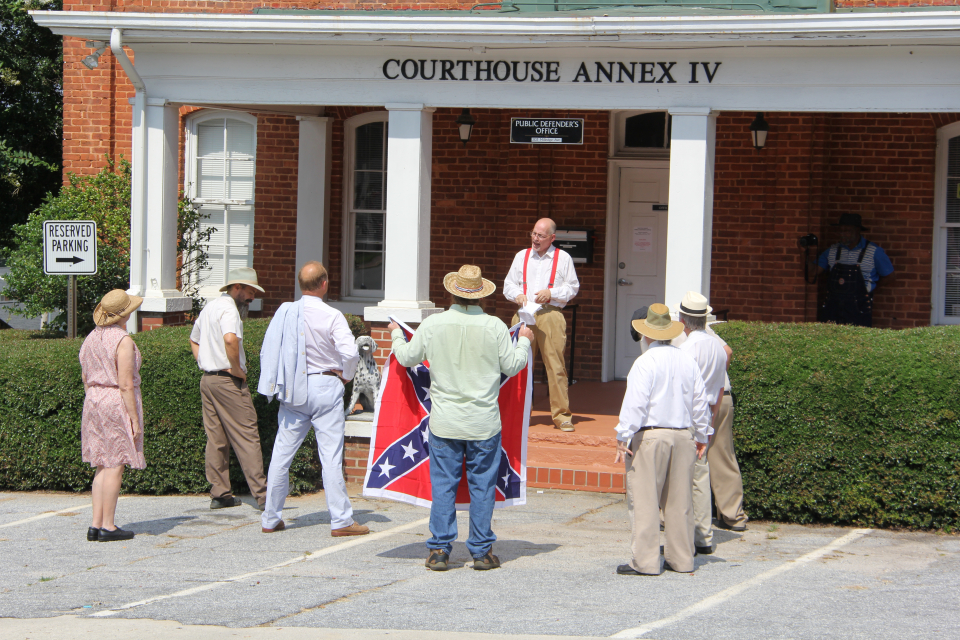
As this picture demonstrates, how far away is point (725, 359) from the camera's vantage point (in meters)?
6.53

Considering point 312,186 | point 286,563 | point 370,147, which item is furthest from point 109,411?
point 370,147

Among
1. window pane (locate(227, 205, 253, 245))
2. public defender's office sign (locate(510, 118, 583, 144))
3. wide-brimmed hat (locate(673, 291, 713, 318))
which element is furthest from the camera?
window pane (locate(227, 205, 253, 245))

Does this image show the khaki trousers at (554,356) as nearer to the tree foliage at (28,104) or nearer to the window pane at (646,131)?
the window pane at (646,131)

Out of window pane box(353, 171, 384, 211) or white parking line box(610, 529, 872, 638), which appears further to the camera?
window pane box(353, 171, 384, 211)

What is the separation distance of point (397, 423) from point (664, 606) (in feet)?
6.71

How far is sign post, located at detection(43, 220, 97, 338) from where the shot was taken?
948cm

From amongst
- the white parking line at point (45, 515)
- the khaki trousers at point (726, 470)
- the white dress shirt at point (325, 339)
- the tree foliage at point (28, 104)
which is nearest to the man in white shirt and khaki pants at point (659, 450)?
the khaki trousers at point (726, 470)

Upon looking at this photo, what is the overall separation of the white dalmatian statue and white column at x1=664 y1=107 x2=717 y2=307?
258 cm

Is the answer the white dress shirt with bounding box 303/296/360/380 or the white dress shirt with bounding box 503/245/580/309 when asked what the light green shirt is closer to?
the white dress shirt with bounding box 303/296/360/380

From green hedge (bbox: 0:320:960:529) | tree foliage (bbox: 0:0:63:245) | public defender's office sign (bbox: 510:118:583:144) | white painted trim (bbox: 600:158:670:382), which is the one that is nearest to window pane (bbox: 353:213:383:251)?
white painted trim (bbox: 600:158:670:382)

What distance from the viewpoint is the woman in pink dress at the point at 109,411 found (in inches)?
260

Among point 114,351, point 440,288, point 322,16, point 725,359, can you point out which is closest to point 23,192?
point 440,288

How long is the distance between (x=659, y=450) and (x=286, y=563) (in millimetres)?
2322

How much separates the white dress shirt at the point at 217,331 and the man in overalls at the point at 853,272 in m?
6.48
